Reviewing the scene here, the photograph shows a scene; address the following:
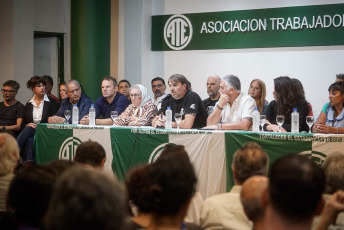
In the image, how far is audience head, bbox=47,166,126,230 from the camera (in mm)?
1294

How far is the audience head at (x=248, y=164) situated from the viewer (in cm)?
303

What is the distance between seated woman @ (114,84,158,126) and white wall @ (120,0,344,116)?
8.40ft

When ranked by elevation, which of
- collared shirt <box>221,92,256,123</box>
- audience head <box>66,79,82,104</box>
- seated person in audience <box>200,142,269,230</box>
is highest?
audience head <box>66,79,82,104</box>

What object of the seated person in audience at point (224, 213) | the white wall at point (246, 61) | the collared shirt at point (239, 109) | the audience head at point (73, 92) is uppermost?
the white wall at point (246, 61)

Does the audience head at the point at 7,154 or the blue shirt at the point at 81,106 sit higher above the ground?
the blue shirt at the point at 81,106

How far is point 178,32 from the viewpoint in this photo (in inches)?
365

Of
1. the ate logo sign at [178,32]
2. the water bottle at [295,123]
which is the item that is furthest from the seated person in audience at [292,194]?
the ate logo sign at [178,32]

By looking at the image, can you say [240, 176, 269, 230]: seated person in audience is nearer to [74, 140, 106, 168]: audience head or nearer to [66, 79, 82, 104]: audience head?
[74, 140, 106, 168]: audience head

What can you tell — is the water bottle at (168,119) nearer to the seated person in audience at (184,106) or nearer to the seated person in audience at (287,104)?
the seated person in audience at (184,106)

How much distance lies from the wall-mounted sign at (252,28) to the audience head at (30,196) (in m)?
6.69

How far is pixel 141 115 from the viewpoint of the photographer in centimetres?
651

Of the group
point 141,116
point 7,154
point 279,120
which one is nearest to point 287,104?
point 279,120

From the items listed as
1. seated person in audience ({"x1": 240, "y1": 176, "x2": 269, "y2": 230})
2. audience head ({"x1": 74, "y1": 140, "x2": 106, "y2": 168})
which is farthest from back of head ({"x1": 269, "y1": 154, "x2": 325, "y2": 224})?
audience head ({"x1": 74, "y1": 140, "x2": 106, "y2": 168})

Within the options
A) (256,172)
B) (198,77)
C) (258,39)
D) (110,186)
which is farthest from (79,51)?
(110,186)
